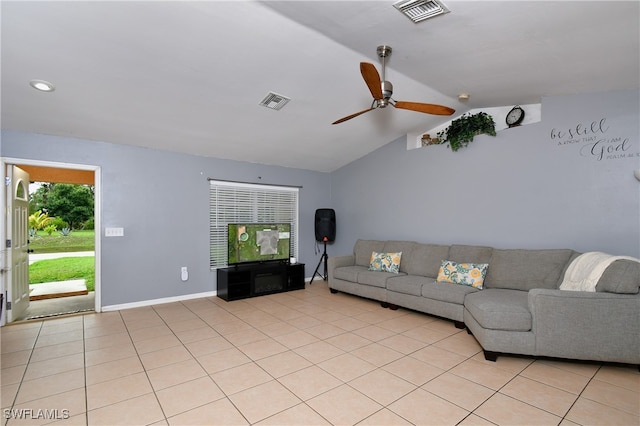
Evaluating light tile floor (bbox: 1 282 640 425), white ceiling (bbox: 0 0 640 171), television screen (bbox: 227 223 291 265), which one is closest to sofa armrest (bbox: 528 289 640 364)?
light tile floor (bbox: 1 282 640 425)

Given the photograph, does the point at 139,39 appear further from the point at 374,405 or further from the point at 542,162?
the point at 542,162

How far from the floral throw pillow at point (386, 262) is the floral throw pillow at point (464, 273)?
0.73 metres

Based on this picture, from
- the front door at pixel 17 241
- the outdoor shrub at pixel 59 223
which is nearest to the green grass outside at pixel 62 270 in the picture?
the outdoor shrub at pixel 59 223

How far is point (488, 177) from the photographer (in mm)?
4199

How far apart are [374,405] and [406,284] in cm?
215

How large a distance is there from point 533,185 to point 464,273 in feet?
4.46

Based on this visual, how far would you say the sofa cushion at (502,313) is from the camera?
2.66 meters

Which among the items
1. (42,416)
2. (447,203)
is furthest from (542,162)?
(42,416)

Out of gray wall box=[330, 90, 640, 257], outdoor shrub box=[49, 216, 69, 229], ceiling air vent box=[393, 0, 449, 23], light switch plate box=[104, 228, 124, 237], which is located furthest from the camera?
outdoor shrub box=[49, 216, 69, 229]

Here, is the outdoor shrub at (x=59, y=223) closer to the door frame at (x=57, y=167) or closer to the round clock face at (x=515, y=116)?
the door frame at (x=57, y=167)

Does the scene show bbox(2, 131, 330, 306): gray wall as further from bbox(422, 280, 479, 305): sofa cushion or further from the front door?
bbox(422, 280, 479, 305): sofa cushion

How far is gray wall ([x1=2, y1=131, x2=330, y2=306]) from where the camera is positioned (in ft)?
13.0

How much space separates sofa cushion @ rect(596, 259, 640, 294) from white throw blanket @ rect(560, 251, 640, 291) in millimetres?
39

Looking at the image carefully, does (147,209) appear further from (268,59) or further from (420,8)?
(420,8)
